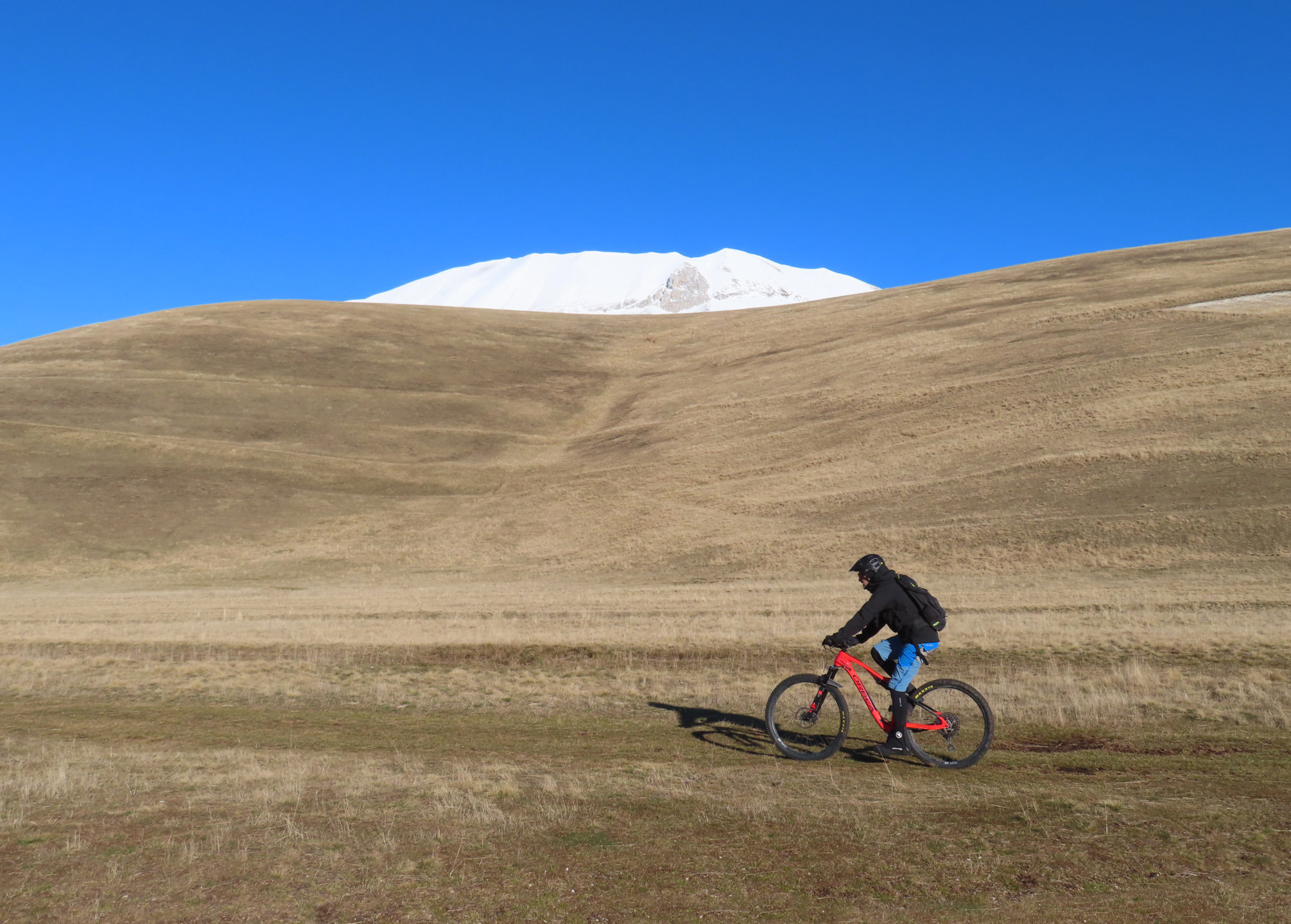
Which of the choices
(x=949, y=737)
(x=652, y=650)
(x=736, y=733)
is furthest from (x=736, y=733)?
(x=652, y=650)

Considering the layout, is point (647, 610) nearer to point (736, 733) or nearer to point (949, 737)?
point (736, 733)

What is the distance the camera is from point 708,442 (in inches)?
2343

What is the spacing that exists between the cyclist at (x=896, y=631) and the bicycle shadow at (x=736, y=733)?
0.59 m

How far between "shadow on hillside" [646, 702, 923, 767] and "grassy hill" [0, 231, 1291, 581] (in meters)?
23.9

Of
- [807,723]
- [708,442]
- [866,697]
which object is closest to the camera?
[866,697]

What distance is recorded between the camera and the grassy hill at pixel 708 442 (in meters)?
38.9

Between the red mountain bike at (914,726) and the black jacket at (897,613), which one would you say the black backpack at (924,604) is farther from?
the red mountain bike at (914,726)

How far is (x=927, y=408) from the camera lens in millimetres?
54719

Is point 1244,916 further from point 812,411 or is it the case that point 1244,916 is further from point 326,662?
point 812,411

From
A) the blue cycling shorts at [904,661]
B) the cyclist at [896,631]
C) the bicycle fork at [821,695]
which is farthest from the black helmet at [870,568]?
the bicycle fork at [821,695]

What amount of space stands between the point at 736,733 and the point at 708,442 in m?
47.8

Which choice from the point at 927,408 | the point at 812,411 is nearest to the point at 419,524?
the point at 812,411

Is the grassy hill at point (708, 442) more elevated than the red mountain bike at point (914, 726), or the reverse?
the grassy hill at point (708, 442)

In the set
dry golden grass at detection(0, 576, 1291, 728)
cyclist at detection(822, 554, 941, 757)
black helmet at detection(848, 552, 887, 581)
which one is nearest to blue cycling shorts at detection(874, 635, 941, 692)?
cyclist at detection(822, 554, 941, 757)
